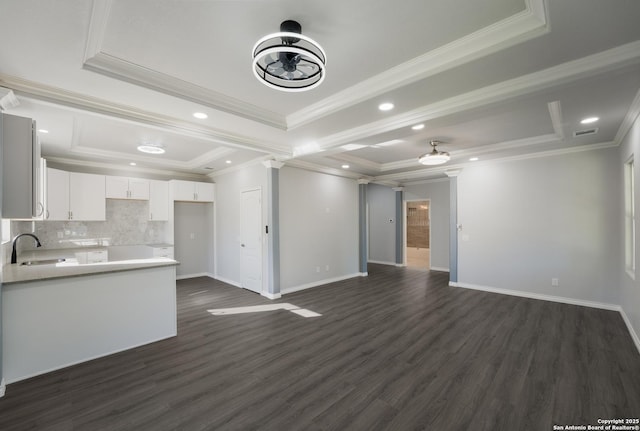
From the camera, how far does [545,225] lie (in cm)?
494

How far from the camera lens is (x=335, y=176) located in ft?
21.8

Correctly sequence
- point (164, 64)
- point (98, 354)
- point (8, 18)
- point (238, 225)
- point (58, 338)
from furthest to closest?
point (238, 225) → point (98, 354) → point (58, 338) → point (164, 64) → point (8, 18)

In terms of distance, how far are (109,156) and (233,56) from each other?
449 centimetres

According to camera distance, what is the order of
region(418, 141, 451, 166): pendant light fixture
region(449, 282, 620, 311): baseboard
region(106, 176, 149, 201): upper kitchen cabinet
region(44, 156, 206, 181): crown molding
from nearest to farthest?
region(449, 282, 620, 311): baseboard, region(418, 141, 451, 166): pendant light fixture, region(44, 156, 206, 181): crown molding, region(106, 176, 149, 201): upper kitchen cabinet

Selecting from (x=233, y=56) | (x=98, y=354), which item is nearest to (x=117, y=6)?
(x=233, y=56)

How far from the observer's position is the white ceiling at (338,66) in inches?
69.8

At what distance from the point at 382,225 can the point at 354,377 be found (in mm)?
7037

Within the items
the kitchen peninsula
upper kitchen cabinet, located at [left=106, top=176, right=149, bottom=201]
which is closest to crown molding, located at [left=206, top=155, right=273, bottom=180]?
upper kitchen cabinet, located at [left=106, top=176, right=149, bottom=201]

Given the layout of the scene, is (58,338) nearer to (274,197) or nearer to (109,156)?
(274,197)

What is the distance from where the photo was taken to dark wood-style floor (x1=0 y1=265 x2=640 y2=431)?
6.70 ft

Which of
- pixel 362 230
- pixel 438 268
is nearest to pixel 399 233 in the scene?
pixel 438 268

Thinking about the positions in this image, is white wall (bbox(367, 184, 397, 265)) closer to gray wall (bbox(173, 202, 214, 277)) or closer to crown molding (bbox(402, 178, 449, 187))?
crown molding (bbox(402, 178, 449, 187))

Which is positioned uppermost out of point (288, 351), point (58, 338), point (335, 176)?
point (335, 176)

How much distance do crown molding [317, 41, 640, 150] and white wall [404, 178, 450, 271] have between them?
533cm
